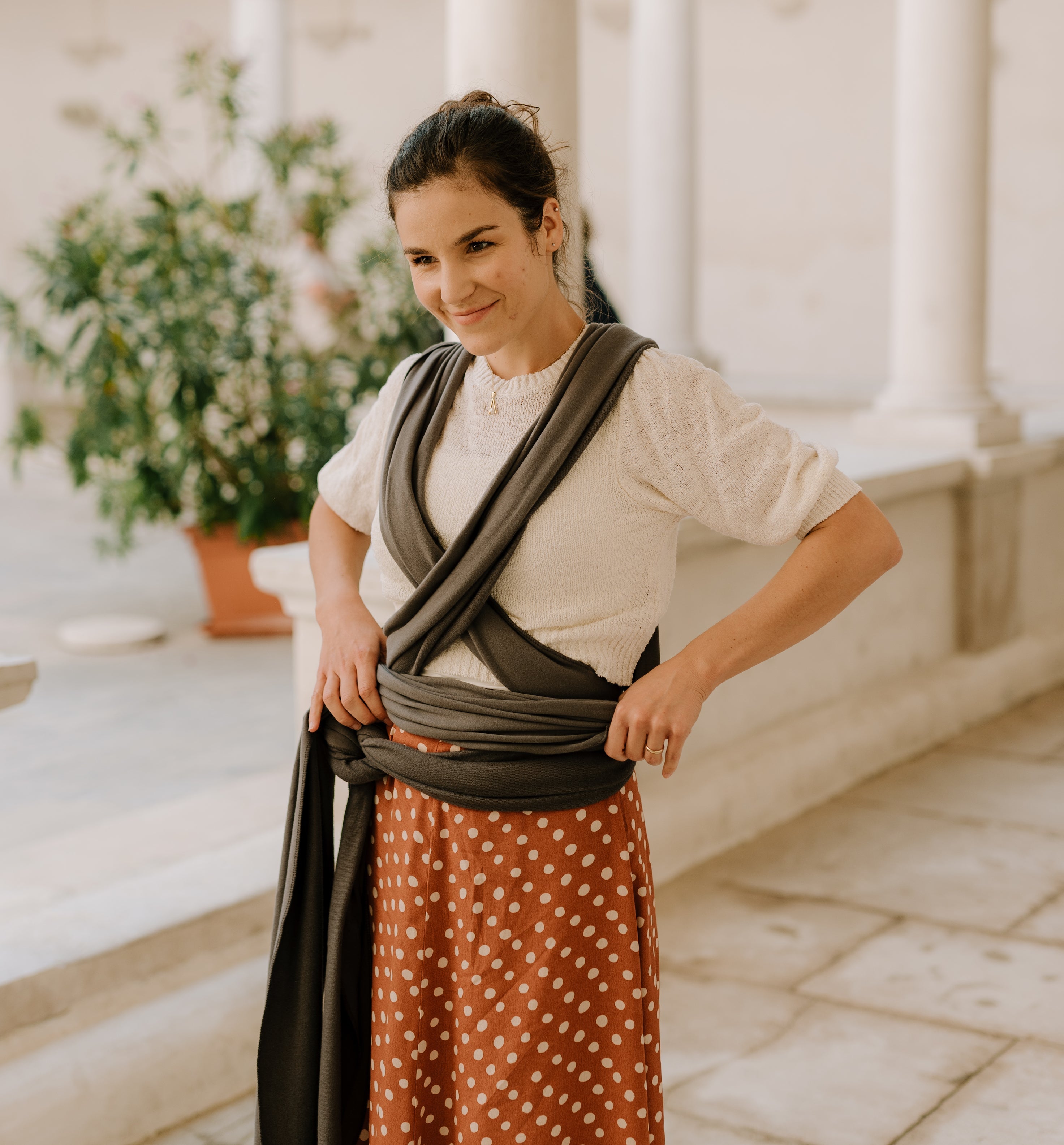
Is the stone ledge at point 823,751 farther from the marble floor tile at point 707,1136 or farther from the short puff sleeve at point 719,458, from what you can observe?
the short puff sleeve at point 719,458

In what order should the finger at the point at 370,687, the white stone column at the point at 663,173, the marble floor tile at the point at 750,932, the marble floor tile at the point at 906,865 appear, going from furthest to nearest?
the white stone column at the point at 663,173 → the marble floor tile at the point at 906,865 → the marble floor tile at the point at 750,932 → the finger at the point at 370,687

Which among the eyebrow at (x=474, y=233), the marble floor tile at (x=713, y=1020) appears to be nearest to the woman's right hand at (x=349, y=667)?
the eyebrow at (x=474, y=233)

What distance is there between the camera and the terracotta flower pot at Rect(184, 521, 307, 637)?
6332 mm

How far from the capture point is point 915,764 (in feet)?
15.8

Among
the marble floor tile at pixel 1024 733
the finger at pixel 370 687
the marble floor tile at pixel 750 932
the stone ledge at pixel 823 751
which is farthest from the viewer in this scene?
the marble floor tile at pixel 1024 733

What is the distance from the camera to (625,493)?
1.74 meters

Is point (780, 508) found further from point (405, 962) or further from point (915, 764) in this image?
point (915, 764)

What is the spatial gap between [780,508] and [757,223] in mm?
10523

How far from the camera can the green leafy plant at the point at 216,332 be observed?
614 cm

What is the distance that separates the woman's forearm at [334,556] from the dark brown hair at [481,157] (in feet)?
1.70

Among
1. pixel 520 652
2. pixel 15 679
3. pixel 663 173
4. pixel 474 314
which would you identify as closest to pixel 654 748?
pixel 520 652

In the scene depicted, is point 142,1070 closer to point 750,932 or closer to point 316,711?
point 316,711

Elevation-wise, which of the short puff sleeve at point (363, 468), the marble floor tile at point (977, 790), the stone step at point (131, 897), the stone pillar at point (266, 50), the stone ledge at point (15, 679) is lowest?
the marble floor tile at point (977, 790)

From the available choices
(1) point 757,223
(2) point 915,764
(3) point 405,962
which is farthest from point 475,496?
(1) point 757,223
